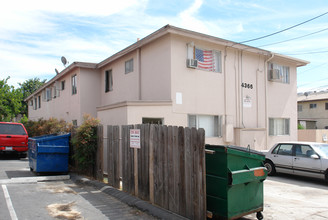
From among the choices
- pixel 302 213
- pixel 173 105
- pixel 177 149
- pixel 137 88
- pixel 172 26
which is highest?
pixel 172 26

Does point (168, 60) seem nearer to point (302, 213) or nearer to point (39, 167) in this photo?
point (39, 167)

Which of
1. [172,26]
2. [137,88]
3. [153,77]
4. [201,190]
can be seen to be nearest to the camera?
[201,190]

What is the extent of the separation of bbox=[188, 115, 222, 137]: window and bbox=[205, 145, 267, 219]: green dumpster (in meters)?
6.40

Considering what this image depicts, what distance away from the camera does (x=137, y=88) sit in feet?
43.1

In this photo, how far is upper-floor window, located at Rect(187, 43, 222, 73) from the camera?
1159 centimetres

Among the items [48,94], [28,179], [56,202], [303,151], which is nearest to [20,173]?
[28,179]

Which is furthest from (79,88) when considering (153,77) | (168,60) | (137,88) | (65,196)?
(65,196)

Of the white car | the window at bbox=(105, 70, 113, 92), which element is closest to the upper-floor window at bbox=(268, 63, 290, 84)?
the white car

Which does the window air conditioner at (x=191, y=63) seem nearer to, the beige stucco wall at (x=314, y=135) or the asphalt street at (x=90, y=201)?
the asphalt street at (x=90, y=201)

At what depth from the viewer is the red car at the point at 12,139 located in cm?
1341

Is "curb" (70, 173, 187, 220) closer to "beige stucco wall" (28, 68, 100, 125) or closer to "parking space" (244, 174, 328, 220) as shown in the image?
"parking space" (244, 174, 328, 220)

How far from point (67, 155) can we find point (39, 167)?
946mm

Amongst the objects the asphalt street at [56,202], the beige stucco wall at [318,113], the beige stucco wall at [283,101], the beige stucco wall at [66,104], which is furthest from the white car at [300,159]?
the beige stucco wall at [318,113]

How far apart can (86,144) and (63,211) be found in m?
3.26
